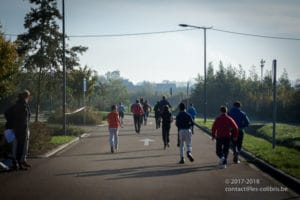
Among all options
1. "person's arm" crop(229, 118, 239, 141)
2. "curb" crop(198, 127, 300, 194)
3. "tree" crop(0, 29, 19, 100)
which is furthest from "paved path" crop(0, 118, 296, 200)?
"tree" crop(0, 29, 19, 100)

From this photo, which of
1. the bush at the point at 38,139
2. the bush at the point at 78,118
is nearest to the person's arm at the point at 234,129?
the bush at the point at 38,139

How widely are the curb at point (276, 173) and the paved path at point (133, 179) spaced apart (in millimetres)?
244

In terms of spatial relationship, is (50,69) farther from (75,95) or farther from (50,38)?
(75,95)

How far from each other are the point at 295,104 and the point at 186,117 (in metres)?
38.7

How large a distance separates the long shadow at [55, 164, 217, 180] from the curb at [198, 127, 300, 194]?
55.8 inches

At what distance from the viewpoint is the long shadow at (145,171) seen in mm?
12070

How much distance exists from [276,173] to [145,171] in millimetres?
3460

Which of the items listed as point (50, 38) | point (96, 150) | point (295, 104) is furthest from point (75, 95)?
point (96, 150)

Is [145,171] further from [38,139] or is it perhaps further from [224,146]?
[38,139]

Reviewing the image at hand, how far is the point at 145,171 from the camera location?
12750 mm

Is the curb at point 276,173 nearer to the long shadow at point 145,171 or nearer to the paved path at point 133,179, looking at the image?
the paved path at point 133,179

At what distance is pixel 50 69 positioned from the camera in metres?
35.9

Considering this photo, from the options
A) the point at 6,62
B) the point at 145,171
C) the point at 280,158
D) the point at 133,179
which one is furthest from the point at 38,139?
the point at 6,62

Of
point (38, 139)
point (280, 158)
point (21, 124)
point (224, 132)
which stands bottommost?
point (280, 158)
